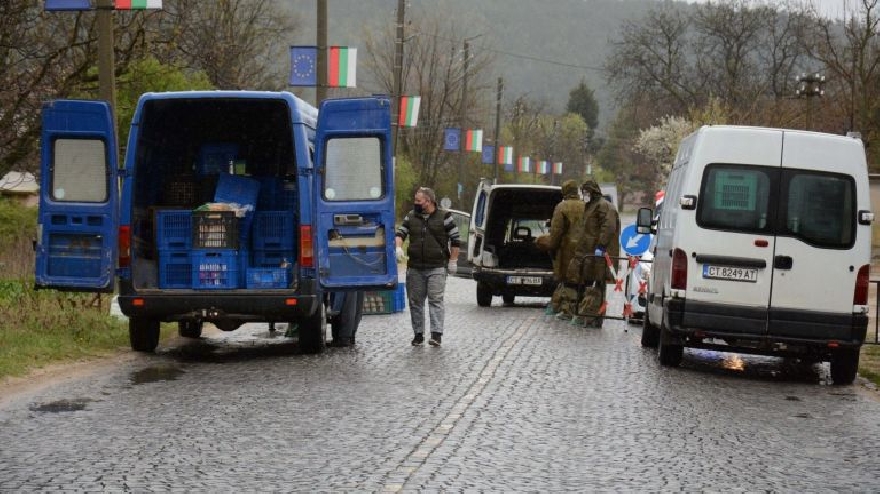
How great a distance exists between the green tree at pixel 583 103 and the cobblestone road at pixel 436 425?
158595 millimetres

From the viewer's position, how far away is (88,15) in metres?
34.4

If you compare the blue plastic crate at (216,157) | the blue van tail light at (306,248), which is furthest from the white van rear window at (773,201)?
the blue plastic crate at (216,157)

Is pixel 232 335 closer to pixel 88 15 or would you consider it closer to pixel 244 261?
pixel 244 261

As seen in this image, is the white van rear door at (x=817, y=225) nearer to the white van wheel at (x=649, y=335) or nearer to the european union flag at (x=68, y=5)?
the white van wheel at (x=649, y=335)

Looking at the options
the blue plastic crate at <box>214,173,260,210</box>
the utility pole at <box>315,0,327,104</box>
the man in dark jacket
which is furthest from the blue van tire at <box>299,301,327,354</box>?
the utility pole at <box>315,0,327,104</box>

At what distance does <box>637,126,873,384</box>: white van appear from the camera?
49.5 feet

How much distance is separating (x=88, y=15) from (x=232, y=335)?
54.3 feet

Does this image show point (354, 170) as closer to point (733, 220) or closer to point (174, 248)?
point (174, 248)

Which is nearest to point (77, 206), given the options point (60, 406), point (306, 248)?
point (306, 248)

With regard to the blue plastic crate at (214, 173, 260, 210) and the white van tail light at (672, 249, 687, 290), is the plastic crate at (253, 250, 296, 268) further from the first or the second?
the white van tail light at (672, 249, 687, 290)

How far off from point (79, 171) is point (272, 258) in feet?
7.58

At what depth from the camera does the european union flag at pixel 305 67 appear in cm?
3119

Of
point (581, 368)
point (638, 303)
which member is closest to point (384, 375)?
point (581, 368)

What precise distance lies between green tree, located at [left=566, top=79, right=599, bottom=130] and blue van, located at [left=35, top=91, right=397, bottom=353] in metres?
159
